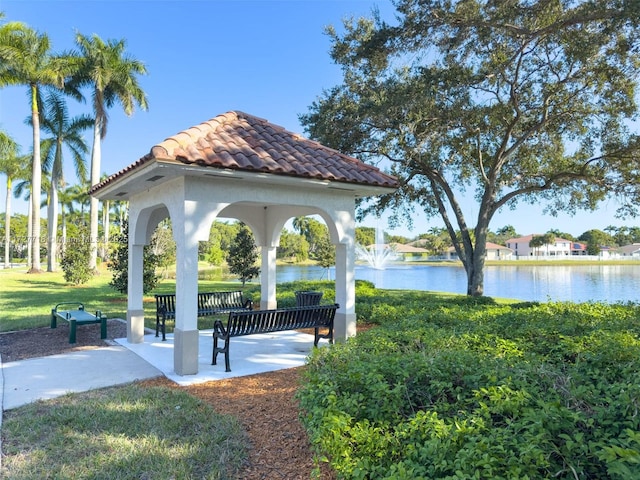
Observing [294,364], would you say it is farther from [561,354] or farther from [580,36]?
[580,36]

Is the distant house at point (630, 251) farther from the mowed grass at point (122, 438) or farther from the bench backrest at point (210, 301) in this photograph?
the mowed grass at point (122, 438)

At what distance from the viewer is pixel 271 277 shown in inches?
416

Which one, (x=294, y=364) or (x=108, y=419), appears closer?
(x=108, y=419)

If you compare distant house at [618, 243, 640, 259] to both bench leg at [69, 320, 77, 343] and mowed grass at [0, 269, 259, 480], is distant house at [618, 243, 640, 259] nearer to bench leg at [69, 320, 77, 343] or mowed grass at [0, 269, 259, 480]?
bench leg at [69, 320, 77, 343]

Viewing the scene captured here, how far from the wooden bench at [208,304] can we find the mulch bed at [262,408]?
3.72 feet

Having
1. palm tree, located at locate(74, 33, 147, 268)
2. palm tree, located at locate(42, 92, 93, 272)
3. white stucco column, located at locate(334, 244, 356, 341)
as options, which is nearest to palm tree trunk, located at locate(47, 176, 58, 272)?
palm tree, located at locate(42, 92, 93, 272)

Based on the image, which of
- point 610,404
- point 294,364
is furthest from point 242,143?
point 610,404

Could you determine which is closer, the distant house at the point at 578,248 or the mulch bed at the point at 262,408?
the mulch bed at the point at 262,408

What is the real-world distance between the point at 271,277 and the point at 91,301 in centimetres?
856

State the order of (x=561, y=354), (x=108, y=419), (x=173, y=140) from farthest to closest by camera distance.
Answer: (x=173, y=140) → (x=561, y=354) → (x=108, y=419)

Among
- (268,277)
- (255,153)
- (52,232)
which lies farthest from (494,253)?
(255,153)

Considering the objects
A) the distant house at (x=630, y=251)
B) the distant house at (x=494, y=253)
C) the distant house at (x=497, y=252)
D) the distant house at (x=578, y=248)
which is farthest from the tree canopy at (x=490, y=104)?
the distant house at (x=578, y=248)

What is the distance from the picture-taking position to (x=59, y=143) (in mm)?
29891

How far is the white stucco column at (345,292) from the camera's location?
7.67 m
